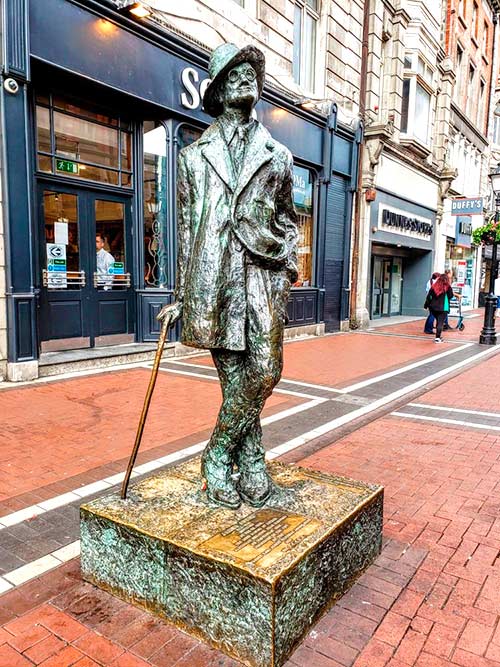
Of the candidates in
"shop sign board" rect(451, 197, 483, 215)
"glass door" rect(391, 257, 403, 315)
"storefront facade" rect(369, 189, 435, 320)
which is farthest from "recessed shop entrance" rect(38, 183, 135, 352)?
"shop sign board" rect(451, 197, 483, 215)

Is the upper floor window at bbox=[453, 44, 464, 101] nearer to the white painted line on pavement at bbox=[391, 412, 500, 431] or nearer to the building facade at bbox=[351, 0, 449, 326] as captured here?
the building facade at bbox=[351, 0, 449, 326]

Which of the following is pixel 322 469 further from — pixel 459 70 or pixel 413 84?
pixel 459 70

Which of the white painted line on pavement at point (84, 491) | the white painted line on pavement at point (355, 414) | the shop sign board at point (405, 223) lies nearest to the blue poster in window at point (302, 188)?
the shop sign board at point (405, 223)

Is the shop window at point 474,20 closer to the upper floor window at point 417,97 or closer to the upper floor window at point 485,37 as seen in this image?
the upper floor window at point 485,37

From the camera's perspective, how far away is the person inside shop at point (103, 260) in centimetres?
965

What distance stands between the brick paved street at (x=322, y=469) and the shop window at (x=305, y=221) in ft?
19.3

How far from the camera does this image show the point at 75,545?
129 inches

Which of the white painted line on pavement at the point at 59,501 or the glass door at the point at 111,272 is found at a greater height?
the glass door at the point at 111,272

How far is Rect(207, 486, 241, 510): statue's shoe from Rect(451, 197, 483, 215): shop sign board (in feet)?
65.1

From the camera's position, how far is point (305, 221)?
14594 millimetres

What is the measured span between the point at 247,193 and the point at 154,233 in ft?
26.1

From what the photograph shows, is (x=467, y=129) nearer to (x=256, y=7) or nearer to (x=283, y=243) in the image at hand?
(x=256, y=7)

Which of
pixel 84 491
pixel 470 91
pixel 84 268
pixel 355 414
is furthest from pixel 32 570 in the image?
pixel 470 91

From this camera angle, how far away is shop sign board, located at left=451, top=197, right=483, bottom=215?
20.1 meters
